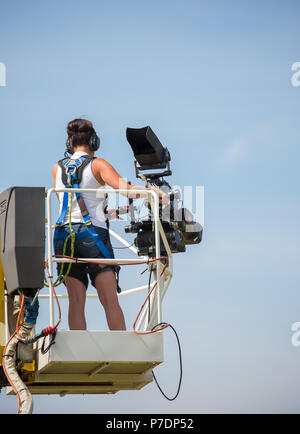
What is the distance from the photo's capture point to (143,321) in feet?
35.7

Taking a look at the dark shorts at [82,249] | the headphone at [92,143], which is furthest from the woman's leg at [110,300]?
the headphone at [92,143]

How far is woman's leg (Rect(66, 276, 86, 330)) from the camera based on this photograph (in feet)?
33.8

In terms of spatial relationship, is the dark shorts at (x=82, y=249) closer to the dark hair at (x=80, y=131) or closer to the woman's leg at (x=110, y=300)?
the woman's leg at (x=110, y=300)

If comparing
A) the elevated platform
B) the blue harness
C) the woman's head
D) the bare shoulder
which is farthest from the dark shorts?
the woman's head

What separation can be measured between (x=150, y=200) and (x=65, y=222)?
1068 millimetres

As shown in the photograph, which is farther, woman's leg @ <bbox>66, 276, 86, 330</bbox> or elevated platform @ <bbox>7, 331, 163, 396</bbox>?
woman's leg @ <bbox>66, 276, 86, 330</bbox>

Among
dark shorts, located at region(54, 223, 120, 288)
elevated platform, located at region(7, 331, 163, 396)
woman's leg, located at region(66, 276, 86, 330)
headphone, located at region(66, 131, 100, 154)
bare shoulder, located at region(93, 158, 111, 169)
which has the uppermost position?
headphone, located at region(66, 131, 100, 154)

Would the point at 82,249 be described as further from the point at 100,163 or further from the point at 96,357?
the point at 96,357

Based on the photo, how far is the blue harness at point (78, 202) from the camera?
10352 millimetres

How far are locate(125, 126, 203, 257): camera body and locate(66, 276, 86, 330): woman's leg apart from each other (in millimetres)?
1148

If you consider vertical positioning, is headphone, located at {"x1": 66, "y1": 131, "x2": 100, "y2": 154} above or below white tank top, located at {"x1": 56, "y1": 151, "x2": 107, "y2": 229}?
above

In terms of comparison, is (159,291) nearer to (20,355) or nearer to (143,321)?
(143,321)

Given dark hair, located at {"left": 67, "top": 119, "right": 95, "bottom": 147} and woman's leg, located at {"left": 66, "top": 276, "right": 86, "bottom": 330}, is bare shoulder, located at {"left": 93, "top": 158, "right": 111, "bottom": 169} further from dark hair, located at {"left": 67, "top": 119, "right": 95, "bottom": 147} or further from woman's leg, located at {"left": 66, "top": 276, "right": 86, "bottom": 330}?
woman's leg, located at {"left": 66, "top": 276, "right": 86, "bottom": 330}

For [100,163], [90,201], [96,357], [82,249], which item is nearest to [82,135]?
[100,163]
